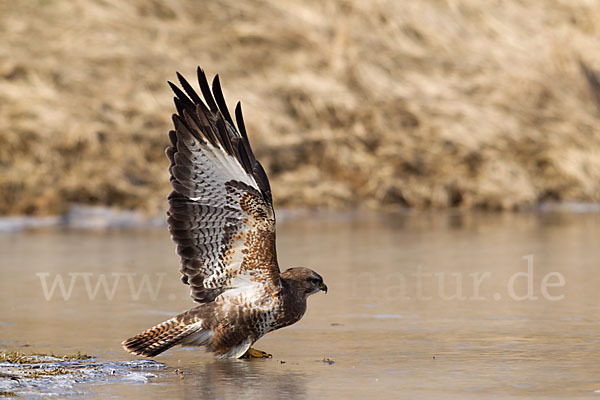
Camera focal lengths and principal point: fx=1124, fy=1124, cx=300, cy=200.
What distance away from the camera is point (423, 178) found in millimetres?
15203

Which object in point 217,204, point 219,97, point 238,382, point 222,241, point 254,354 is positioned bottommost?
point 238,382

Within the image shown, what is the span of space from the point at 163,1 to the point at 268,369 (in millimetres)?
12202

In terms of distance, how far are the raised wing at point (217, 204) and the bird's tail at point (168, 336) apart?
0.56ft

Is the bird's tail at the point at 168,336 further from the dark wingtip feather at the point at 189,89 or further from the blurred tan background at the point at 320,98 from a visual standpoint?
the blurred tan background at the point at 320,98

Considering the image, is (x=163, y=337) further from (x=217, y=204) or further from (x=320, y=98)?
(x=320, y=98)

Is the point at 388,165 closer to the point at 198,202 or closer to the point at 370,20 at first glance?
the point at 370,20

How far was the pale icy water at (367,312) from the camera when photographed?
4922mm

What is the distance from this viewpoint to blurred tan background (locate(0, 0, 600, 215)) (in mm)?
14188

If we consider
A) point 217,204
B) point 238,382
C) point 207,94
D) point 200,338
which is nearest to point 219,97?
point 207,94

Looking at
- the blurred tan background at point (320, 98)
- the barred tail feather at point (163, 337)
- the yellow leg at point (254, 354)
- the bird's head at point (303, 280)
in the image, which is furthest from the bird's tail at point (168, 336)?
the blurred tan background at point (320, 98)

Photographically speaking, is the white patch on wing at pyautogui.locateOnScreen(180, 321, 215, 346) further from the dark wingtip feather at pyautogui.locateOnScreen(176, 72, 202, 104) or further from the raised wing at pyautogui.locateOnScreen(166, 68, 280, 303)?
the dark wingtip feather at pyautogui.locateOnScreen(176, 72, 202, 104)

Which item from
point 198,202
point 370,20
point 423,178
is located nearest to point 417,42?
point 370,20

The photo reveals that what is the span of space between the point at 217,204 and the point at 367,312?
5.95 feet

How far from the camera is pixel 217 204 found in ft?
18.3
